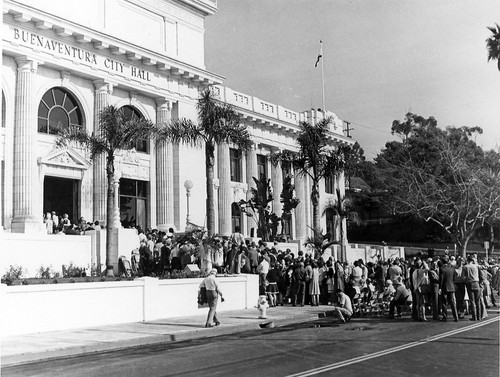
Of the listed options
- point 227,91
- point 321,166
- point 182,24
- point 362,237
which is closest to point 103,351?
point 321,166

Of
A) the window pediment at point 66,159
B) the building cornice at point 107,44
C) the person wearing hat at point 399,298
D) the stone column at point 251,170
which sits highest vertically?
the building cornice at point 107,44

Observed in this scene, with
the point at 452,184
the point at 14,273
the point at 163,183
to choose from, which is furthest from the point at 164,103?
the point at 452,184

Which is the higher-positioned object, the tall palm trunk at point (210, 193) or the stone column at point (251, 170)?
the stone column at point (251, 170)

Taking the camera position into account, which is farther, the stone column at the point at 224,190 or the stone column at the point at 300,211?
the stone column at the point at 300,211

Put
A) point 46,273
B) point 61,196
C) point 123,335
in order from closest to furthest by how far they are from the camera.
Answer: point 123,335 → point 46,273 → point 61,196

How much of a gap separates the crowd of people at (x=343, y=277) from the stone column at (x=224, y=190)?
14442mm

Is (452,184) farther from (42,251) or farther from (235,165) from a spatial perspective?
(42,251)

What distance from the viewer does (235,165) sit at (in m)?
45.8

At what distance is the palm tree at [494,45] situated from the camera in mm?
24594

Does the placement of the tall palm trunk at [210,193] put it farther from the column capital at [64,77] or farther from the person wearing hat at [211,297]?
the column capital at [64,77]

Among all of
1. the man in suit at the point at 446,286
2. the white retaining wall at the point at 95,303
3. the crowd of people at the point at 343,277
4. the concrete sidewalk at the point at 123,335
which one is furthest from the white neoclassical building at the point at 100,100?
the man in suit at the point at 446,286

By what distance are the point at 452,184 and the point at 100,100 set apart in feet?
94.3

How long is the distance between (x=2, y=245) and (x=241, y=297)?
26.8ft

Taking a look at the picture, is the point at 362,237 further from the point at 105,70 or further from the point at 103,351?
the point at 103,351
